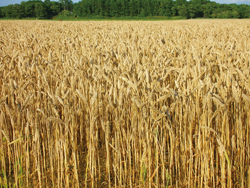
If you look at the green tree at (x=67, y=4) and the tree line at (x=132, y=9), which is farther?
the green tree at (x=67, y=4)

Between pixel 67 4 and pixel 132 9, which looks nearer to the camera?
pixel 132 9

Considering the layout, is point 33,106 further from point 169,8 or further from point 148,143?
point 169,8

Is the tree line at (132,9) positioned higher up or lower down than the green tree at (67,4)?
lower down

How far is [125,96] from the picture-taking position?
77.8 inches

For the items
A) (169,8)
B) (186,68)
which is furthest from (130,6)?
(186,68)

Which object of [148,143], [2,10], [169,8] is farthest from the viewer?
[169,8]

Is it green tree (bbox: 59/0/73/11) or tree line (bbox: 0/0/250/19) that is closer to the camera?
tree line (bbox: 0/0/250/19)

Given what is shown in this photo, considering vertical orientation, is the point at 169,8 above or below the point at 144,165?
above

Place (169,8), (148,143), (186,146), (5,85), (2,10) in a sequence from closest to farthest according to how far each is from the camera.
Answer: (148,143)
(186,146)
(5,85)
(2,10)
(169,8)

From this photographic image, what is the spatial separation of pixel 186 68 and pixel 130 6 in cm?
7421

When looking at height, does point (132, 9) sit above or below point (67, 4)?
below

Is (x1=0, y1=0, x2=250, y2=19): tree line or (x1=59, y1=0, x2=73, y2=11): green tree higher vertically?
(x1=59, y1=0, x2=73, y2=11): green tree

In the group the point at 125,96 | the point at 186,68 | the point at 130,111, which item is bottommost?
the point at 130,111

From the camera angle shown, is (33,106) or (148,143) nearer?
(148,143)
